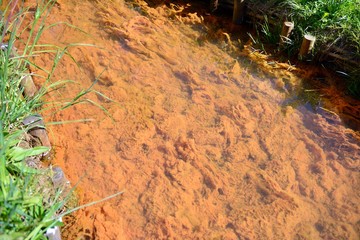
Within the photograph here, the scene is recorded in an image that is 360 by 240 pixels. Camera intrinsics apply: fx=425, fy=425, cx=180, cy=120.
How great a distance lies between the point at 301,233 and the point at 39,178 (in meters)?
1.80

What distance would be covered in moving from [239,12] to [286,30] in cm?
69

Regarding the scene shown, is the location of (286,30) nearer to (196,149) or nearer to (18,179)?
(196,149)

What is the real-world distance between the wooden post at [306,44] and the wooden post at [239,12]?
2.79ft

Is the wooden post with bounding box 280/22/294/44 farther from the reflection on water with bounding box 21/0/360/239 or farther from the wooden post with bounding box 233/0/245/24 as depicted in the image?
the wooden post with bounding box 233/0/245/24

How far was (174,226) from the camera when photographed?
292cm

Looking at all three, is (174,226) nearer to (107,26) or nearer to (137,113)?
(137,113)

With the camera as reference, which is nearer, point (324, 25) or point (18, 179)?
point (18, 179)

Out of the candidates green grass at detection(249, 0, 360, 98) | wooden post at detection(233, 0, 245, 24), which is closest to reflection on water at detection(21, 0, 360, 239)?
green grass at detection(249, 0, 360, 98)

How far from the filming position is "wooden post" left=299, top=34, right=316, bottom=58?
404 cm

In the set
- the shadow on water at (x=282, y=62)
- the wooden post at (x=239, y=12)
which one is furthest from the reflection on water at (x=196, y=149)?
the wooden post at (x=239, y=12)

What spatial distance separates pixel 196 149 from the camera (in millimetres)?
3451

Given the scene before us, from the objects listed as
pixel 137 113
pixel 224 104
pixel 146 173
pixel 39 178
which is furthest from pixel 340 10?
pixel 39 178

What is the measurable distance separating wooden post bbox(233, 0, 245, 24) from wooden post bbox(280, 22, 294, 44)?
1.93 ft

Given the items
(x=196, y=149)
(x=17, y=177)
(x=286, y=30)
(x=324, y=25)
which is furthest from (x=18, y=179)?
(x=324, y=25)
